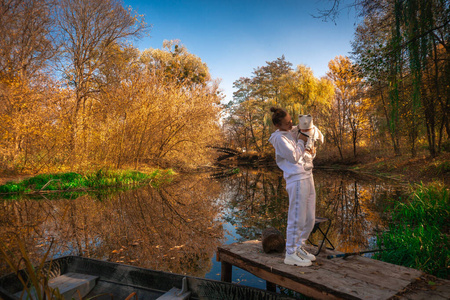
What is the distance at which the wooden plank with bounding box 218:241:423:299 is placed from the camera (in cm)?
251

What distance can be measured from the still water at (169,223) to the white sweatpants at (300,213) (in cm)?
137

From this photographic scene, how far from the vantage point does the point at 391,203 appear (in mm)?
8820

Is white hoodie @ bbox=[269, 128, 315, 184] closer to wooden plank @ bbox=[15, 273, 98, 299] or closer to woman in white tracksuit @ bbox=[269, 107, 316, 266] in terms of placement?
woman in white tracksuit @ bbox=[269, 107, 316, 266]

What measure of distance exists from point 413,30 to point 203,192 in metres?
9.89

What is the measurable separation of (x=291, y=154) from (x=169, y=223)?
516cm

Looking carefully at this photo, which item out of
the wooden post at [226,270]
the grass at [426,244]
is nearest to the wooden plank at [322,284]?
the wooden post at [226,270]

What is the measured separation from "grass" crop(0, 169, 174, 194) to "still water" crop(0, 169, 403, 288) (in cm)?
137

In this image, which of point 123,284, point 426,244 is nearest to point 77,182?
point 123,284

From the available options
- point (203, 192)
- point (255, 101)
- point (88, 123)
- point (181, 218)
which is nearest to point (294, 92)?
point (255, 101)

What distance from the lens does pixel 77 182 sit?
39.6ft

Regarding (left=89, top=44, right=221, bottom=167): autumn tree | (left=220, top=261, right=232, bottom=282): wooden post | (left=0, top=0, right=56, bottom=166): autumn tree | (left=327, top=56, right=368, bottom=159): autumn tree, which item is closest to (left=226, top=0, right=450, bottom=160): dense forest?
(left=327, top=56, right=368, bottom=159): autumn tree

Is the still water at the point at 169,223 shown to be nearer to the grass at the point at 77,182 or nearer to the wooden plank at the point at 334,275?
the wooden plank at the point at 334,275

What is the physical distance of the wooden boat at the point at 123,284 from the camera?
112 inches

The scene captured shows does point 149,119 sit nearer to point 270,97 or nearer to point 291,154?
point 291,154
